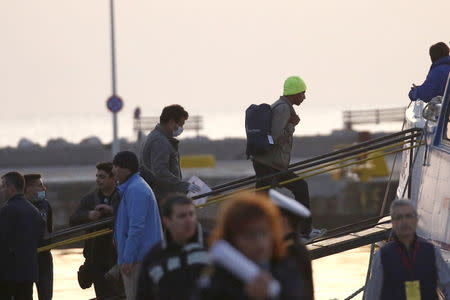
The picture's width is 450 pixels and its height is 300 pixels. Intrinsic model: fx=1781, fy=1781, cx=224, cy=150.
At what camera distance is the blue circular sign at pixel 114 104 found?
5338cm

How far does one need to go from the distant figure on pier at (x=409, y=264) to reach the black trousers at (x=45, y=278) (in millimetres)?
6588

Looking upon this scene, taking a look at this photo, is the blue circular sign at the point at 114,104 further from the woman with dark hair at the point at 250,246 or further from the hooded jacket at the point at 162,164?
the woman with dark hair at the point at 250,246

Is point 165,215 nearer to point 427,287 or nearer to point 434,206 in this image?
point 427,287

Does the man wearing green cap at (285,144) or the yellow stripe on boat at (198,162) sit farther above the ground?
the man wearing green cap at (285,144)

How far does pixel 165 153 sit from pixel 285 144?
158 centimetres

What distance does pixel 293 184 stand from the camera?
56.3 feet

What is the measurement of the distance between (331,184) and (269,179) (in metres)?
25.3

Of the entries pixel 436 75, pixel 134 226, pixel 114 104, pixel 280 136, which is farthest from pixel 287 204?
pixel 114 104

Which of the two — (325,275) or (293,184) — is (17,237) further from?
(325,275)

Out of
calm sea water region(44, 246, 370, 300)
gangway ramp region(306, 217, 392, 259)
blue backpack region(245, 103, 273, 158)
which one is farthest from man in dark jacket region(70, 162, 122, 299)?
calm sea water region(44, 246, 370, 300)

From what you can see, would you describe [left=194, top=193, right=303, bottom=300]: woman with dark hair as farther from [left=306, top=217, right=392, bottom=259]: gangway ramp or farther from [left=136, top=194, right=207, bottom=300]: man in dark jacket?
[left=306, top=217, right=392, bottom=259]: gangway ramp

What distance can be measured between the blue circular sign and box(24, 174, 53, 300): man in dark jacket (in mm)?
36113

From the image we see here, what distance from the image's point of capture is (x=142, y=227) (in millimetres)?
13016

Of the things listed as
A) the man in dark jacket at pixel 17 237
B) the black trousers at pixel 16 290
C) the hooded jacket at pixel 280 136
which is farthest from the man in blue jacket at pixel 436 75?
the black trousers at pixel 16 290
